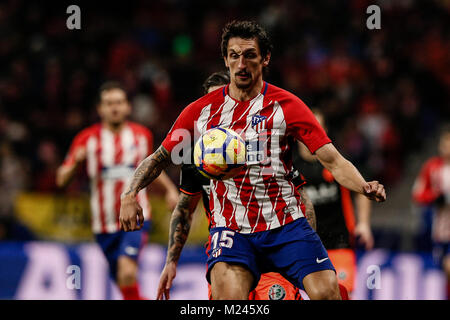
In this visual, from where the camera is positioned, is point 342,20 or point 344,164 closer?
point 344,164

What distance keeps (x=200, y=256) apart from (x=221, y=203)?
15.1 feet

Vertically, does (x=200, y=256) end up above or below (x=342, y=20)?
below

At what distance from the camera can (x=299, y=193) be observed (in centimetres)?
447

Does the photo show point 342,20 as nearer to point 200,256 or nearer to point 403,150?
point 403,150

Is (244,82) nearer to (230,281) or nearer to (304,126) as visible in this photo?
(304,126)

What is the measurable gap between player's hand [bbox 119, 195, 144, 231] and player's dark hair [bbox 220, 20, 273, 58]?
111 centimetres

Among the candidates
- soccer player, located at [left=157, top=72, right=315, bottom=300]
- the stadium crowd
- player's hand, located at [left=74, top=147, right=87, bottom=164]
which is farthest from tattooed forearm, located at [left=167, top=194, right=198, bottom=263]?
the stadium crowd

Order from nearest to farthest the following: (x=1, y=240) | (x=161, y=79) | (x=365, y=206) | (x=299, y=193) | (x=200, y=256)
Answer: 1. (x=299, y=193)
2. (x=365, y=206)
3. (x=200, y=256)
4. (x=1, y=240)
5. (x=161, y=79)

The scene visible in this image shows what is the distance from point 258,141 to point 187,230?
3.39ft

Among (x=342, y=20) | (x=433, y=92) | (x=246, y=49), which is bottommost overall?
(x=246, y=49)

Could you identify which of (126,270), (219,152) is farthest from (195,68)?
(219,152)

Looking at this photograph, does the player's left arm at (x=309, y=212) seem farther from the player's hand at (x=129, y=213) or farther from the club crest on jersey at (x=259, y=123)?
the player's hand at (x=129, y=213)

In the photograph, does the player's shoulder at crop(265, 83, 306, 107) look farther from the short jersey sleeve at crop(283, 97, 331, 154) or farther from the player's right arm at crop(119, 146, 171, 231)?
the player's right arm at crop(119, 146, 171, 231)

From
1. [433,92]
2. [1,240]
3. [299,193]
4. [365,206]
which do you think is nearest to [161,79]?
[1,240]
